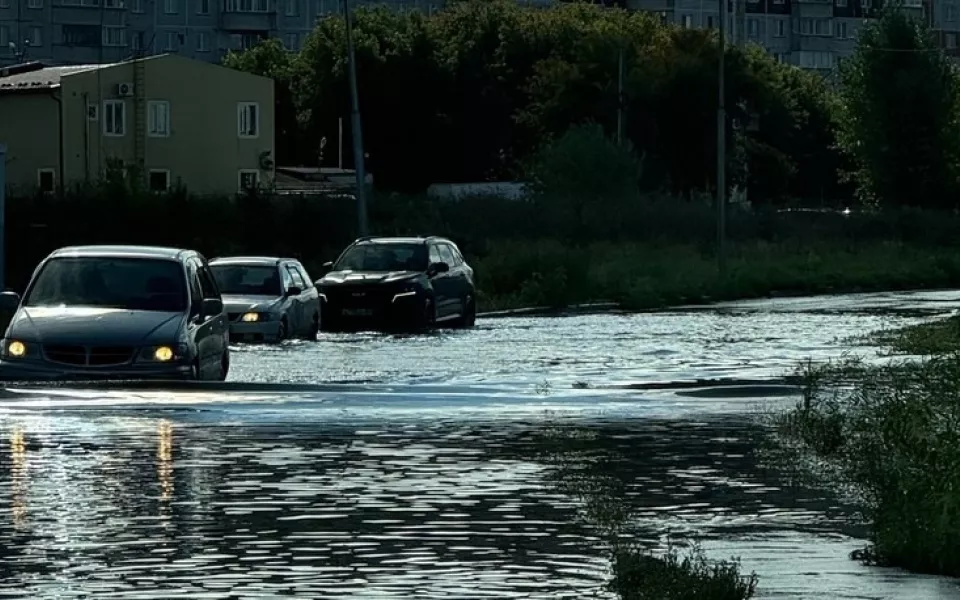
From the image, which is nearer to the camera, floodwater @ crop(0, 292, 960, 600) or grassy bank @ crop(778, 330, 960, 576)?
floodwater @ crop(0, 292, 960, 600)

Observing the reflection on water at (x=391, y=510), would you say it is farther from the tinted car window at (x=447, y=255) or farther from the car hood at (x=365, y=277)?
the tinted car window at (x=447, y=255)

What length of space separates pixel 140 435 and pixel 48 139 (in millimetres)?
68951

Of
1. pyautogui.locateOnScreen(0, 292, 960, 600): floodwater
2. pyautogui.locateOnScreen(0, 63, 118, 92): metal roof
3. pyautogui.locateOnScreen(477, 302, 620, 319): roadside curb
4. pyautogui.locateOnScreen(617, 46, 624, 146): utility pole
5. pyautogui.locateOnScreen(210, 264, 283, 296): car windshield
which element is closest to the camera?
pyautogui.locateOnScreen(0, 292, 960, 600): floodwater

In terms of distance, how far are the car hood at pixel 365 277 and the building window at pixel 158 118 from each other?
49.6 meters

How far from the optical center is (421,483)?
15961 mm

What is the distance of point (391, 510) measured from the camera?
14445 mm

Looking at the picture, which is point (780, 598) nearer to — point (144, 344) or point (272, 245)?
point (144, 344)

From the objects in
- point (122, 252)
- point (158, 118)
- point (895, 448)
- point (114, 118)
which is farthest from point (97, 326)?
point (158, 118)

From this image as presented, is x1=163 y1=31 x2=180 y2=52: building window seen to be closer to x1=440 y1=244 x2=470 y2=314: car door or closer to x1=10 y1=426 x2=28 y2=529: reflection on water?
x1=440 y1=244 x2=470 y2=314: car door

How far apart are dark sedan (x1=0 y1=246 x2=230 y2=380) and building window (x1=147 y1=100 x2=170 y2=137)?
67120 millimetres

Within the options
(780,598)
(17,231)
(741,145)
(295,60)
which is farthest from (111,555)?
(295,60)

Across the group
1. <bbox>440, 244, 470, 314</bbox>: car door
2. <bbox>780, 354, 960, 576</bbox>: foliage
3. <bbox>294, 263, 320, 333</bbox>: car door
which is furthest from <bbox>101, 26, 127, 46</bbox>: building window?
<bbox>780, 354, 960, 576</bbox>: foliage

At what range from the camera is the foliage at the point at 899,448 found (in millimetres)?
11938

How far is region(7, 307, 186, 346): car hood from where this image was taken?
22.8 metres
